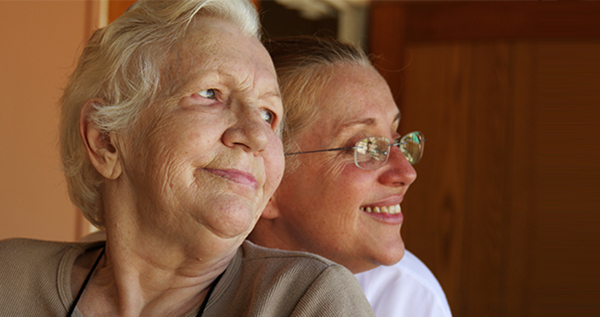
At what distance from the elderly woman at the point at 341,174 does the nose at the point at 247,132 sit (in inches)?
22.1

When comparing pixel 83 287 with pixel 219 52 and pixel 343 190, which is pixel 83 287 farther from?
pixel 343 190

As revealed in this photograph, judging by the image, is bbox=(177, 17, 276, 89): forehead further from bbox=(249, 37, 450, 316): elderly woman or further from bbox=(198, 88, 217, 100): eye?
bbox=(249, 37, 450, 316): elderly woman

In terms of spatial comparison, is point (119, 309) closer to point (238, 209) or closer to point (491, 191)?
point (238, 209)

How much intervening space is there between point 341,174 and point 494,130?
2900 mm

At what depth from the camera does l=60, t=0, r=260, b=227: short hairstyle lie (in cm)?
125

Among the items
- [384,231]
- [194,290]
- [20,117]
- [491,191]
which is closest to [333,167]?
[384,231]

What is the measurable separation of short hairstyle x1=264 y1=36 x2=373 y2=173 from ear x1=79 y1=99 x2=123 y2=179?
0.63m

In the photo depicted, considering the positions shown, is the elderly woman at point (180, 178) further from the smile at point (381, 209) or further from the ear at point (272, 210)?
the smile at point (381, 209)

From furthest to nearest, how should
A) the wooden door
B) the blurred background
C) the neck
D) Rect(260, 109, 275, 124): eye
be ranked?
the wooden door
the blurred background
Rect(260, 109, 275, 124): eye
the neck

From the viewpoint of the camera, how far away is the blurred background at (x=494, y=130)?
345cm

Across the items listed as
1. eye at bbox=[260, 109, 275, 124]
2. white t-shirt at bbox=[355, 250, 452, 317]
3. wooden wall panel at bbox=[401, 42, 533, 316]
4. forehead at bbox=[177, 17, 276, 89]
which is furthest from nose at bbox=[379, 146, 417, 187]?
wooden wall panel at bbox=[401, 42, 533, 316]

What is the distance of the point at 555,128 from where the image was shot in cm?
355

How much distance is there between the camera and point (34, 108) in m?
2.65

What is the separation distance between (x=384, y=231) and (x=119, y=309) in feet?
2.82
